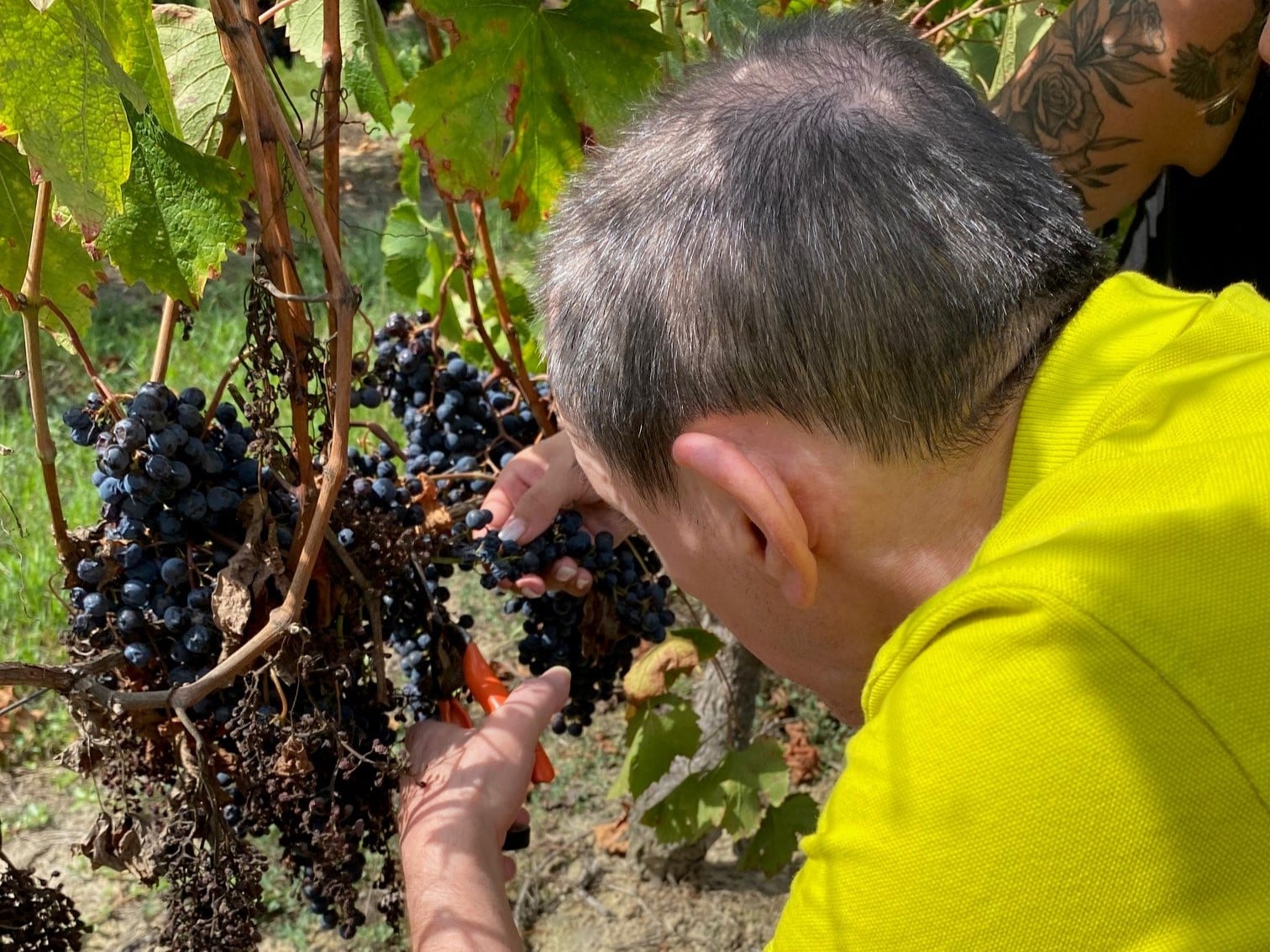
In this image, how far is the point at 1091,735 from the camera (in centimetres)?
84

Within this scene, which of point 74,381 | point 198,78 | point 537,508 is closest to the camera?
point 198,78

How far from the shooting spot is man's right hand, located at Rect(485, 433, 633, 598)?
1.71 meters

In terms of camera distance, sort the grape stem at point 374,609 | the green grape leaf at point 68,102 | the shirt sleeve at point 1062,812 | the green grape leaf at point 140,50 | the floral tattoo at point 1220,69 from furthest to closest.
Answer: the floral tattoo at point 1220,69 < the grape stem at point 374,609 < the green grape leaf at point 140,50 < the green grape leaf at point 68,102 < the shirt sleeve at point 1062,812

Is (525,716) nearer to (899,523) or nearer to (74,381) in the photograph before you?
(899,523)

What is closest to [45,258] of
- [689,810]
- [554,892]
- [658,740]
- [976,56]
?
[658,740]

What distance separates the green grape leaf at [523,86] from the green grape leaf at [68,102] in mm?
595

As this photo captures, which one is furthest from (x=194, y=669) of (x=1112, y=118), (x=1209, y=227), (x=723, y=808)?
(x=1209, y=227)

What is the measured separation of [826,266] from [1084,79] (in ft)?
4.16

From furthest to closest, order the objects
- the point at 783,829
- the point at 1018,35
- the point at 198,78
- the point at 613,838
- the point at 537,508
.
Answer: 1. the point at 613,838
2. the point at 783,829
3. the point at 1018,35
4. the point at 537,508
5. the point at 198,78

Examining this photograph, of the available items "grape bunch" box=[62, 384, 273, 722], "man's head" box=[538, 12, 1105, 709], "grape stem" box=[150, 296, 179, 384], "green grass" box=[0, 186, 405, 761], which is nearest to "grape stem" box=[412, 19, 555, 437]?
"grape stem" box=[150, 296, 179, 384]

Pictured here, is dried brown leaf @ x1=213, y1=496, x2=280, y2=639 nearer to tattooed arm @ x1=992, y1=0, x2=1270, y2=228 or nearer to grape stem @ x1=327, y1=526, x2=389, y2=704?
grape stem @ x1=327, y1=526, x2=389, y2=704

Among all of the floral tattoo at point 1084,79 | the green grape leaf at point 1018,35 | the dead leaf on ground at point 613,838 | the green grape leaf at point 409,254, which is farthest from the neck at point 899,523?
the dead leaf on ground at point 613,838

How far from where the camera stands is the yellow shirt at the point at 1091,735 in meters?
0.84

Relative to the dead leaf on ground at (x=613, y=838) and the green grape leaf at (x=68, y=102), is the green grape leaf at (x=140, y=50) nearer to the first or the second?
the green grape leaf at (x=68, y=102)
